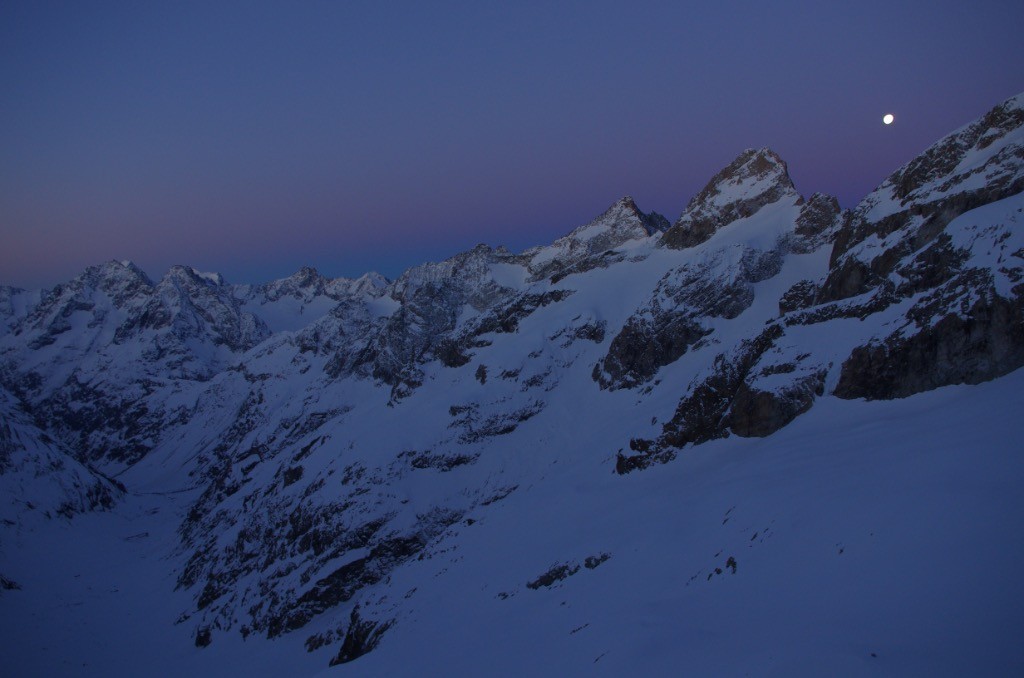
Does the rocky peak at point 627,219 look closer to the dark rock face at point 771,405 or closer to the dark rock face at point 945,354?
the dark rock face at point 771,405

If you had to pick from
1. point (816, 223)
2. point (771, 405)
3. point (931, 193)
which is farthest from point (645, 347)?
point (931, 193)

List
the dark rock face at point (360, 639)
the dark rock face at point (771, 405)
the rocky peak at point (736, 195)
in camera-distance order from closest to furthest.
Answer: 1. the dark rock face at point (771, 405)
2. the dark rock face at point (360, 639)
3. the rocky peak at point (736, 195)

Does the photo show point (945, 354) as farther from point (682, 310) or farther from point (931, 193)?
point (682, 310)

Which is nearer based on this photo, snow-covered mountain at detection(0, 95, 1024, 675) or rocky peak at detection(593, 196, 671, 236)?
snow-covered mountain at detection(0, 95, 1024, 675)

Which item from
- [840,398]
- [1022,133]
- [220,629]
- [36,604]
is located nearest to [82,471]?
[36,604]

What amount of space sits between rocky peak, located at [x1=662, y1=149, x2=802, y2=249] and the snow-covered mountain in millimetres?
464

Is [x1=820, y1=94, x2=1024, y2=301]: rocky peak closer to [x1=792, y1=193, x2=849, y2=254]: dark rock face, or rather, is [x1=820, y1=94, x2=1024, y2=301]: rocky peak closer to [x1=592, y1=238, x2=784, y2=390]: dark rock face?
[x1=592, y1=238, x2=784, y2=390]: dark rock face

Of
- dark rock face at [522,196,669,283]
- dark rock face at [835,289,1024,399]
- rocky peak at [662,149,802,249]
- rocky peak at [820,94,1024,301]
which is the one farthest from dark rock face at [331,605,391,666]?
dark rock face at [522,196,669,283]

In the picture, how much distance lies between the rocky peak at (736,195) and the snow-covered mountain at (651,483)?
46cm

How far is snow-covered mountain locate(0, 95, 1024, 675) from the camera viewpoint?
15.7m

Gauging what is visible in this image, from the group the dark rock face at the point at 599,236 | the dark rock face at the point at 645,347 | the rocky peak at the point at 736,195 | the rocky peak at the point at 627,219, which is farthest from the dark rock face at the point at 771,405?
the rocky peak at the point at 627,219

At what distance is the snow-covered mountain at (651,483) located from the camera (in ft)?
51.6

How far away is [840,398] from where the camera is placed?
31.8 meters

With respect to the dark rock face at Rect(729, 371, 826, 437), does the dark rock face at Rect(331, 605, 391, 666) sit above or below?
below
